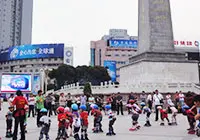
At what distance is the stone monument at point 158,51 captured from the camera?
3098 cm

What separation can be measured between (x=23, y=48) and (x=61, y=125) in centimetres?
8353

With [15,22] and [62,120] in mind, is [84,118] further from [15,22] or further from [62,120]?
[15,22]

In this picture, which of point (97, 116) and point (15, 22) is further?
point (15, 22)

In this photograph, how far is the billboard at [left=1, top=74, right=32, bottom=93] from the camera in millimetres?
25922

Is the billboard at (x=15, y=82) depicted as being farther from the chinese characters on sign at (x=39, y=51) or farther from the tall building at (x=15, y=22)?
the tall building at (x=15, y=22)

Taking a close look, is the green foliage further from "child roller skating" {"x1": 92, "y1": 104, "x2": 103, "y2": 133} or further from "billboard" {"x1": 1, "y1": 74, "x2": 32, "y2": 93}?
"child roller skating" {"x1": 92, "y1": 104, "x2": 103, "y2": 133}

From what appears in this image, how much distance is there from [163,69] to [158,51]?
217 cm

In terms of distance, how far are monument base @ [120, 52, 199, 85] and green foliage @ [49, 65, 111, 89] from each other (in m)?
29.9

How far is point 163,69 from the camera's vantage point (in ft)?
103

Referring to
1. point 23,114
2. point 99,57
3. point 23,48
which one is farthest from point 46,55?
point 23,114

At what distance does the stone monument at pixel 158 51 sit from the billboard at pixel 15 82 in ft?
42.1

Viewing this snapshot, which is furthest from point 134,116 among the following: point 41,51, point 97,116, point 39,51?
point 39,51

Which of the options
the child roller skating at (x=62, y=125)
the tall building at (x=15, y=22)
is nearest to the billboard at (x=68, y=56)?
the tall building at (x=15, y=22)

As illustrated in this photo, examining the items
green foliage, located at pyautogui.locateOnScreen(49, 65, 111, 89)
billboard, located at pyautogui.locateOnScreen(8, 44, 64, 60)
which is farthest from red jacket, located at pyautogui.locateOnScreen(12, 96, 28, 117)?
billboard, located at pyautogui.locateOnScreen(8, 44, 64, 60)
